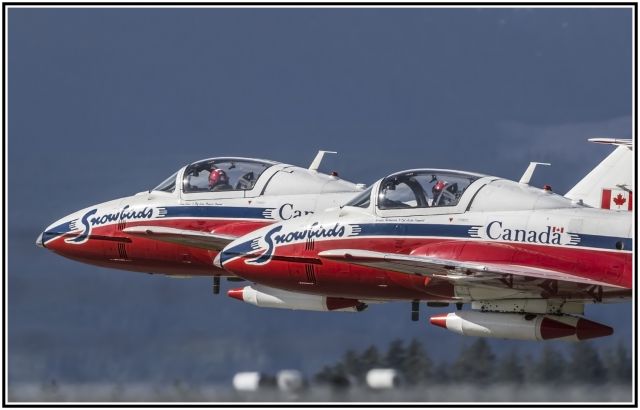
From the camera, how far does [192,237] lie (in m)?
34.8

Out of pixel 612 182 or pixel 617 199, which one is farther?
pixel 612 182

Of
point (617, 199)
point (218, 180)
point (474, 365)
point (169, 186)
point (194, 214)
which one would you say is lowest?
point (474, 365)

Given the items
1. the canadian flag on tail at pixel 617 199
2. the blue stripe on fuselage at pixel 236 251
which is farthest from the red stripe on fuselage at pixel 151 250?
the canadian flag on tail at pixel 617 199

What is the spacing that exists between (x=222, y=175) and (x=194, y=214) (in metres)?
1.06

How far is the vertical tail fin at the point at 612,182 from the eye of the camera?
108ft

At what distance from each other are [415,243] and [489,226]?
1488mm

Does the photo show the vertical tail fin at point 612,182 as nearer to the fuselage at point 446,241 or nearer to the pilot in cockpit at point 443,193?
the fuselage at point 446,241

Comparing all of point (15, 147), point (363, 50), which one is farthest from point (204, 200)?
point (363, 50)

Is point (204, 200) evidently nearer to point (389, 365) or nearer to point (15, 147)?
point (389, 365)

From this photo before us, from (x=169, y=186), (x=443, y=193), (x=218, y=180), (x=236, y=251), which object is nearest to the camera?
(x=443, y=193)

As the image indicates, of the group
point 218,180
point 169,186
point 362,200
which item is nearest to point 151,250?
point 169,186

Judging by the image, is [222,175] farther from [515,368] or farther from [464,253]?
[515,368]

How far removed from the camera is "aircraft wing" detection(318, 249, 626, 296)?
29.1 meters

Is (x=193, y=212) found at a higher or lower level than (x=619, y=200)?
lower
